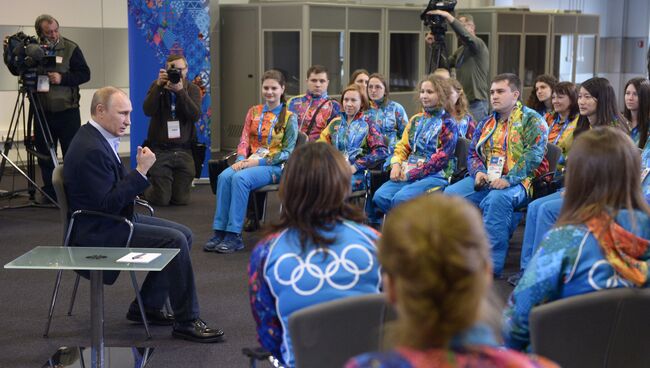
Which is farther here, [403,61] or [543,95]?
[403,61]

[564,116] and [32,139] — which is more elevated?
[564,116]

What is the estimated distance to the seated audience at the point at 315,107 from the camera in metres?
6.21

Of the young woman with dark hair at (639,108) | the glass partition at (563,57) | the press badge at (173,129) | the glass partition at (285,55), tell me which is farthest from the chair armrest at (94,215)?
the glass partition at (563,57)

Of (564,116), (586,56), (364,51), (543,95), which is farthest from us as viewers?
(586,56)

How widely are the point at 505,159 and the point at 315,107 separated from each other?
5.96 ft

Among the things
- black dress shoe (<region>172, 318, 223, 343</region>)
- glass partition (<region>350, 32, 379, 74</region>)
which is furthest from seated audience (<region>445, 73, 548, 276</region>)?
glass partition (<region>350, 32, 379, 74</region>)

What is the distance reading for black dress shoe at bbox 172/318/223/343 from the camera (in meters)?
3.79

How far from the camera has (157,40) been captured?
7.61 metres

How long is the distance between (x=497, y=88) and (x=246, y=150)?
5.98ft

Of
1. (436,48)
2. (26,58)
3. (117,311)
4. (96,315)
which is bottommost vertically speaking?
(117,311)

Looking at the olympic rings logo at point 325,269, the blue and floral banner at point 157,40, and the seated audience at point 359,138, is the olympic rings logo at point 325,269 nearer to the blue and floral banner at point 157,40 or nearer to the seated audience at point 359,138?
the seated audience at point 359,138

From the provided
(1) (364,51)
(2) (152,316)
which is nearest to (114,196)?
(2) (152,316)

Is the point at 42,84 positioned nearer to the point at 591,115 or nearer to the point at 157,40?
the point at 157,40

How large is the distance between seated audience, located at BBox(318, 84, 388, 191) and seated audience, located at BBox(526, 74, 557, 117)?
4.21 ft
